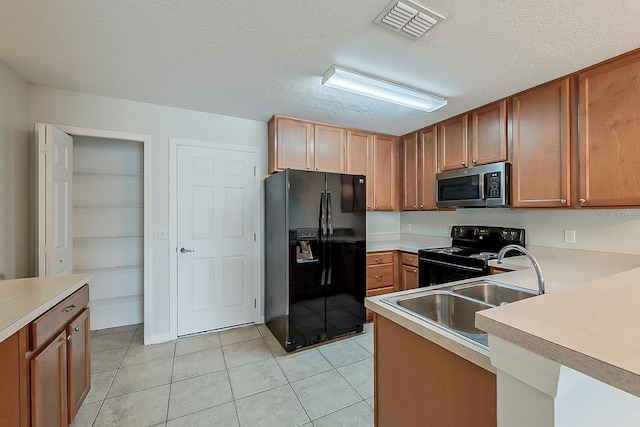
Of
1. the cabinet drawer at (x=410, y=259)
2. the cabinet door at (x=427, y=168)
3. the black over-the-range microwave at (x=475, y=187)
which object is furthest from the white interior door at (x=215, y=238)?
the black over-the-range microwave at (x=475, y=187)


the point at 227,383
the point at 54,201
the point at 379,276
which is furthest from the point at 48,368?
the point at 379,276

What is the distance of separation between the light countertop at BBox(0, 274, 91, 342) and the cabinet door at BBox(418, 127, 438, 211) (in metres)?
3.27

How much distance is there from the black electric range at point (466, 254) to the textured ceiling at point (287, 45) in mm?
1374

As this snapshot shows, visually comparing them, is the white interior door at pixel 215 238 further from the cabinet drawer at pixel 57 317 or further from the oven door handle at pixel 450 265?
the oven door handle at pixel 450 265

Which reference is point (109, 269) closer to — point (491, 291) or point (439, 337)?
point (439, 337)

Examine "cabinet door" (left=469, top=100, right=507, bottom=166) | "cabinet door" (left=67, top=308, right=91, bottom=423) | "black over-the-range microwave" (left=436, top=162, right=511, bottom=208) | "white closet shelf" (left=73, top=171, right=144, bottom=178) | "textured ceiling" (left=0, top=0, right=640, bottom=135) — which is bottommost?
"cabinet door" (left=67, top=308, right=91, bottom=423)

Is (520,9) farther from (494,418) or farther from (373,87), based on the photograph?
(494,418)

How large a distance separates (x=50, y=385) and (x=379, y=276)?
2.83m

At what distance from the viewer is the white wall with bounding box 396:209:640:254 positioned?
208 centimetres

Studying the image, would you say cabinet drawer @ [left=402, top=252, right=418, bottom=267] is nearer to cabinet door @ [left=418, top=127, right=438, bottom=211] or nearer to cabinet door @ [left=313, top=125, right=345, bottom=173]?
cabinet door @ [left=418, top=127, right=438, bottom=211]

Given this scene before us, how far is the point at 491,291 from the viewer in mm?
1502

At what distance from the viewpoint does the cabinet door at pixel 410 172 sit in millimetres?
3518

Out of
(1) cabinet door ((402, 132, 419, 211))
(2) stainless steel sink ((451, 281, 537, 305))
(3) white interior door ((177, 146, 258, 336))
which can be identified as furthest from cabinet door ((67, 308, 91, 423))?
(1) cabinet door ((402, 132, 419, 211))

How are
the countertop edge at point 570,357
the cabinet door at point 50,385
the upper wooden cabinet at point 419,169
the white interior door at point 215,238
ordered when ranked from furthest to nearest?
the upper wooden cabinet at point 419,169
the white interior door at point 215,238
the cabinet door at point 50,385
the countertop edge at point 570,357
